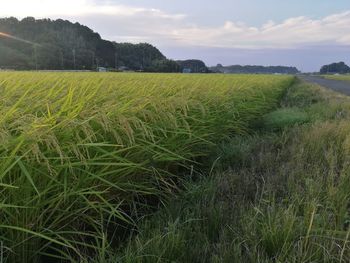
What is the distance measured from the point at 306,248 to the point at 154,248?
2.40 ft

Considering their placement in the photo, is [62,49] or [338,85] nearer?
[338,85]

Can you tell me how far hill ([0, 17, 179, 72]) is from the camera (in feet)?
175

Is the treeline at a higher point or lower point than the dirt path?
higher

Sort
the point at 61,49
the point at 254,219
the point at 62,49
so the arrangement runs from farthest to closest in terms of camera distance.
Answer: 1. the point at 62,49
2. the point at 61,49
3. the point at 254,219

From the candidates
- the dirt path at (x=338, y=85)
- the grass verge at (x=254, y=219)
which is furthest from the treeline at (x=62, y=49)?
the grass verge at (x=254, y=219)

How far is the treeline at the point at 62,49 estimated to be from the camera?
53156 millimetres

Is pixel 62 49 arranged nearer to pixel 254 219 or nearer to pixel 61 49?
pixel 61 49

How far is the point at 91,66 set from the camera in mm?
67562

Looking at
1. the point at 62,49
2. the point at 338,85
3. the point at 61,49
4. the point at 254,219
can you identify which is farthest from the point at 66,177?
the point at 62,49

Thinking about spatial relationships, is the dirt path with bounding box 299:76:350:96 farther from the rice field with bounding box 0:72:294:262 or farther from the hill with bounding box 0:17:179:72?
the hill with bounding box 0:17:179:72

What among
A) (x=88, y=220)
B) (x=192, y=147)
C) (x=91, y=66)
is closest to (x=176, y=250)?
(x=88, y=220)

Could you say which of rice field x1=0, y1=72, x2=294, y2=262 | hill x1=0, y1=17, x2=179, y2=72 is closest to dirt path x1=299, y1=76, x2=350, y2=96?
rice field x1=0, y1=72, x2=294, y2=262

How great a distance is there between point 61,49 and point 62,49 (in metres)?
1.25

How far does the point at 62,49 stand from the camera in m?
60.2
